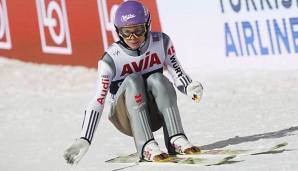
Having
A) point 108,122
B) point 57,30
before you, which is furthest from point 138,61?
point 57,30

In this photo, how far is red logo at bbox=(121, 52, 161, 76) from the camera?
6.33 meters

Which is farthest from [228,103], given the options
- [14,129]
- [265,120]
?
[14,129]

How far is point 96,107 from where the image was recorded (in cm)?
609

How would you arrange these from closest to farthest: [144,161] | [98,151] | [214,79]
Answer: [144,161] < [98,151] < [214,79]

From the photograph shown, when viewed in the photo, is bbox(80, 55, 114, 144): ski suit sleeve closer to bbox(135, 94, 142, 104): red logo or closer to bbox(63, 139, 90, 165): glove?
bbox(63, 139, 90, 165): glove

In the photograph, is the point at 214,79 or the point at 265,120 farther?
the point at 214,79

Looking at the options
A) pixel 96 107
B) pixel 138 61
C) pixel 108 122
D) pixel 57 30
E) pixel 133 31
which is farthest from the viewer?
pixel 57 30

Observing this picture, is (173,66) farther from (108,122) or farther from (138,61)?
(108,122)

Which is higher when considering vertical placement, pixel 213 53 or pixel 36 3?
pixel 36 3

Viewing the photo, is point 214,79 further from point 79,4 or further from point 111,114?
point 111,114

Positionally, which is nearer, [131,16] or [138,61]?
[131,16]

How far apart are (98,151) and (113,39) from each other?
469 centimetres

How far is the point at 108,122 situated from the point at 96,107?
3.17m

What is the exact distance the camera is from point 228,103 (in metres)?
9.64
